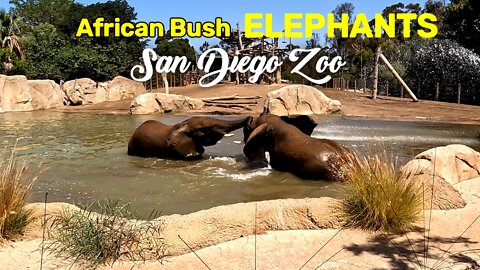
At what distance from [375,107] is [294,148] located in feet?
62.2

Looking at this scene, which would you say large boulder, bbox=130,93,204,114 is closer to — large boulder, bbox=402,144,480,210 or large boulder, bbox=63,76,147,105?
large boulder, bbox=63,76,147,105

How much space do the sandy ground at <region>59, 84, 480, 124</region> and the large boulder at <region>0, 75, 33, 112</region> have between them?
307 cm

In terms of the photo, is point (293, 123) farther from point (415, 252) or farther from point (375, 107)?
point (375, 107)

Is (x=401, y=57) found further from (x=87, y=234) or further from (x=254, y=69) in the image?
(x=87, y=234)

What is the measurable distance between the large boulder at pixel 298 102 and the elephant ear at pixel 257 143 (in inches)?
584

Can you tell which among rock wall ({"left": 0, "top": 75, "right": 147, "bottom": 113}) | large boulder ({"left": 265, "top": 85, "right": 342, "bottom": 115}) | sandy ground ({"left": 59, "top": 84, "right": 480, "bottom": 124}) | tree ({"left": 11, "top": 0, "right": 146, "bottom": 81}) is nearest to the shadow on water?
sandy ground ({"left": 59, "top": 84, "right": 480, "bottom": 124})

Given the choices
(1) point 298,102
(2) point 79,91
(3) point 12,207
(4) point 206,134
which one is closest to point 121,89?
(2) point 79,91

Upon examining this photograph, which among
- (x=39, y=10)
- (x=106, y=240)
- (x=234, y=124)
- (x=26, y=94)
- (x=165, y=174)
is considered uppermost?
(x=39, y=10)

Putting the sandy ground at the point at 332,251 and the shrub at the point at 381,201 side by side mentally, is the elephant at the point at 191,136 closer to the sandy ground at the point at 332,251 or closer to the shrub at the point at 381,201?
the shrub at the point at 381,201

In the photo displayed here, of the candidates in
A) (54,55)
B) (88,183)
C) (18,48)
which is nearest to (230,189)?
(88,183)

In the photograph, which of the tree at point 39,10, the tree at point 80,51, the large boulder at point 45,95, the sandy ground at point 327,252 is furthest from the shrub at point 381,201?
the tree at point 39,10

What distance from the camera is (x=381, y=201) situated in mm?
5004

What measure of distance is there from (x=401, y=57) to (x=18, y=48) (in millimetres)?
31705

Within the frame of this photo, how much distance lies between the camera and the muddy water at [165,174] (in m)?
7.30
